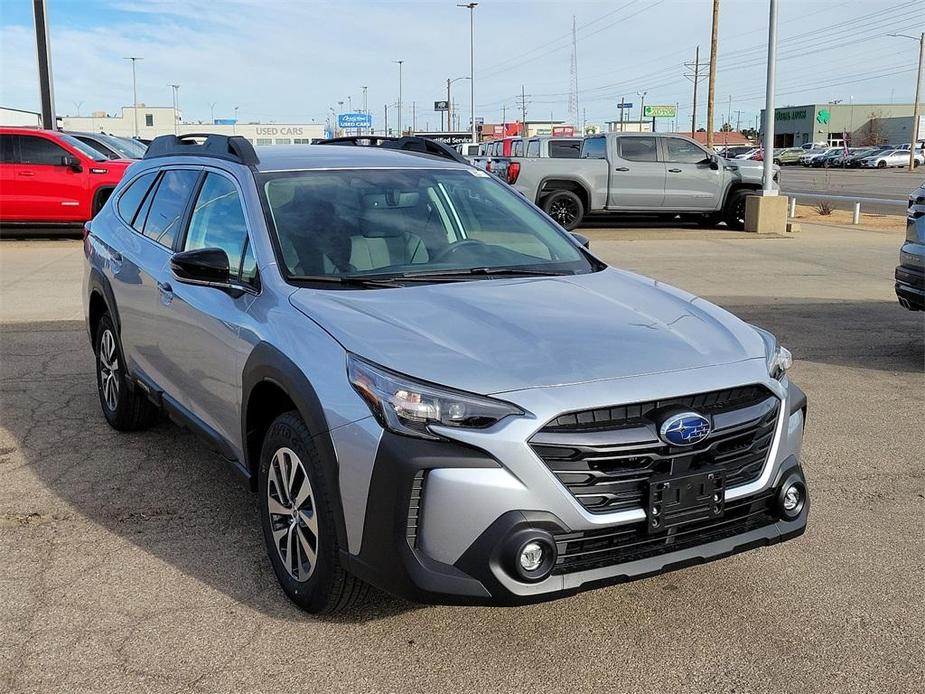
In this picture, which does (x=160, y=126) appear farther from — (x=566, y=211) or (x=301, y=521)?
(x=301, y=521)

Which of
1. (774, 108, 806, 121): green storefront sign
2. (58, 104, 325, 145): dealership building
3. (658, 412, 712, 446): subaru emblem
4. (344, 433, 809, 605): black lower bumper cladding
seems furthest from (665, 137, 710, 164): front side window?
(774, 108, 806, 121): green storefront sign

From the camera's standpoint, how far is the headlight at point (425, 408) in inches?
116

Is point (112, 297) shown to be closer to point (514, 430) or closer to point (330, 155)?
point (330, 155)

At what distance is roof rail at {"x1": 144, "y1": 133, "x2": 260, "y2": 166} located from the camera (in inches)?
178

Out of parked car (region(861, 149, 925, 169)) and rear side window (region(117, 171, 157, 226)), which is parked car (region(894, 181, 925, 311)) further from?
parked car (region(861, 149, 925, 169))

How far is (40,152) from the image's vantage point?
1653cm

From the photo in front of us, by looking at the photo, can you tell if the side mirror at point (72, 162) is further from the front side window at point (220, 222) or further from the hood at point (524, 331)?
the hood at point (524, 331)

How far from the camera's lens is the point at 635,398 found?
3.03m

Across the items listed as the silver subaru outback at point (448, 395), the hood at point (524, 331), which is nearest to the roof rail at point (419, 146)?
the silver subaru outback at point (448, 395)

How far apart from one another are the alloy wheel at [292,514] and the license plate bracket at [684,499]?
1127 millimetres

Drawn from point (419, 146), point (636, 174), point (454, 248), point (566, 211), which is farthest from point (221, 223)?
point (636, 174)

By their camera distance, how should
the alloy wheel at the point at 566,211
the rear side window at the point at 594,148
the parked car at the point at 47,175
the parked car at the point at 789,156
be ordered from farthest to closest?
the parked car at the point at 789,156 → the rear side window at the point at 594,148 → the alloy wheel at the point at 566,211 → the parked car at the point at 47,175

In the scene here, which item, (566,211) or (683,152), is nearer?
(566,211)

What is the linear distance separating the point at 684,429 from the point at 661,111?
4320 inches
